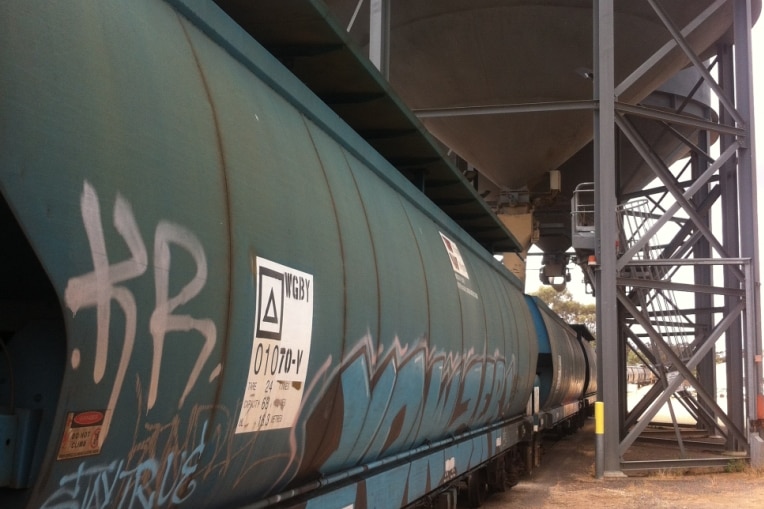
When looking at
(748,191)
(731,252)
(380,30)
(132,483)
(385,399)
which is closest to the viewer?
(132,483)

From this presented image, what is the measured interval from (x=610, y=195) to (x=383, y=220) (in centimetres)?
971

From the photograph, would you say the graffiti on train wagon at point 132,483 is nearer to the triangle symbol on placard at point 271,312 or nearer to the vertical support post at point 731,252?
the triangle symbol on placard at point 271,312

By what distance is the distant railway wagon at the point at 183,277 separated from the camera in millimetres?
2018

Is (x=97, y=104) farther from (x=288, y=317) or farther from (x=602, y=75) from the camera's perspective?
(x=602, y=75)

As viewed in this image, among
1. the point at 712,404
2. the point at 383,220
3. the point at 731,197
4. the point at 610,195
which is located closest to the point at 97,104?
the point at 383,220

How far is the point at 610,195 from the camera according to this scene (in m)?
13.8

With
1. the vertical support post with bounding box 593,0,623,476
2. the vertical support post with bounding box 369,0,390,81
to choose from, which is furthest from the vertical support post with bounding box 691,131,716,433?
the vertical support post with bounding box 369,0,390,81

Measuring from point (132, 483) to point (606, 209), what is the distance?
40.9 feet

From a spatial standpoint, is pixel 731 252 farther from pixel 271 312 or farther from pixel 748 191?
pixel 271 312

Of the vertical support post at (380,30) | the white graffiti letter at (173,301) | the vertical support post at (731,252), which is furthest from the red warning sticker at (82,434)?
the vertical support post at (731,252)

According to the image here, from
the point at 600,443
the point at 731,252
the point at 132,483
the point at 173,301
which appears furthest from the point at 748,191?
the point at 132,483

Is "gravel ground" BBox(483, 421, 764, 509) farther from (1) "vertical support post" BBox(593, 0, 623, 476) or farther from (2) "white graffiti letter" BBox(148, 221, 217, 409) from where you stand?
(2) "white graffiti letter" BBox(148, 221, 217, 409)

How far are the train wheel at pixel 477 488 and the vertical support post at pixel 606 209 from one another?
360 centimetres

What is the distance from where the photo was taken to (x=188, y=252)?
8.44ft
